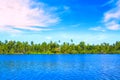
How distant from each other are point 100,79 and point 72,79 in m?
6.69

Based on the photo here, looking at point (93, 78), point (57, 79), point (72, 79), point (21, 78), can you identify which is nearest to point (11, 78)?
point (21, 78)

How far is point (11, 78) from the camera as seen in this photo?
55156 mm

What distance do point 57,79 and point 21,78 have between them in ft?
29.5

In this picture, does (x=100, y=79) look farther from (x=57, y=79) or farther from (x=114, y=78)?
(x=57, y=79)

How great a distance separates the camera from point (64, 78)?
5497cm

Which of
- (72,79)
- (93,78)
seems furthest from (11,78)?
(93,78)

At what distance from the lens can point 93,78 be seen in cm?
5497

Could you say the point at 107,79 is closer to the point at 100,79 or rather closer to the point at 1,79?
the point at 100,79

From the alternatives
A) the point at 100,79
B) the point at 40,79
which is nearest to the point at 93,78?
the point at 100,79

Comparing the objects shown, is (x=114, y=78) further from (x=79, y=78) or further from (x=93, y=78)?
(x=79, y=78)

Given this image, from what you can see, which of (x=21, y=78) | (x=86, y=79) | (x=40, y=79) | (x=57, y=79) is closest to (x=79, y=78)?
(x=86, y=79)

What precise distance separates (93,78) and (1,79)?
22.1 m

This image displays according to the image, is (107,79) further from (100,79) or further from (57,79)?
(57,79)

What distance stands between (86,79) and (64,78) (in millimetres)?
5392
